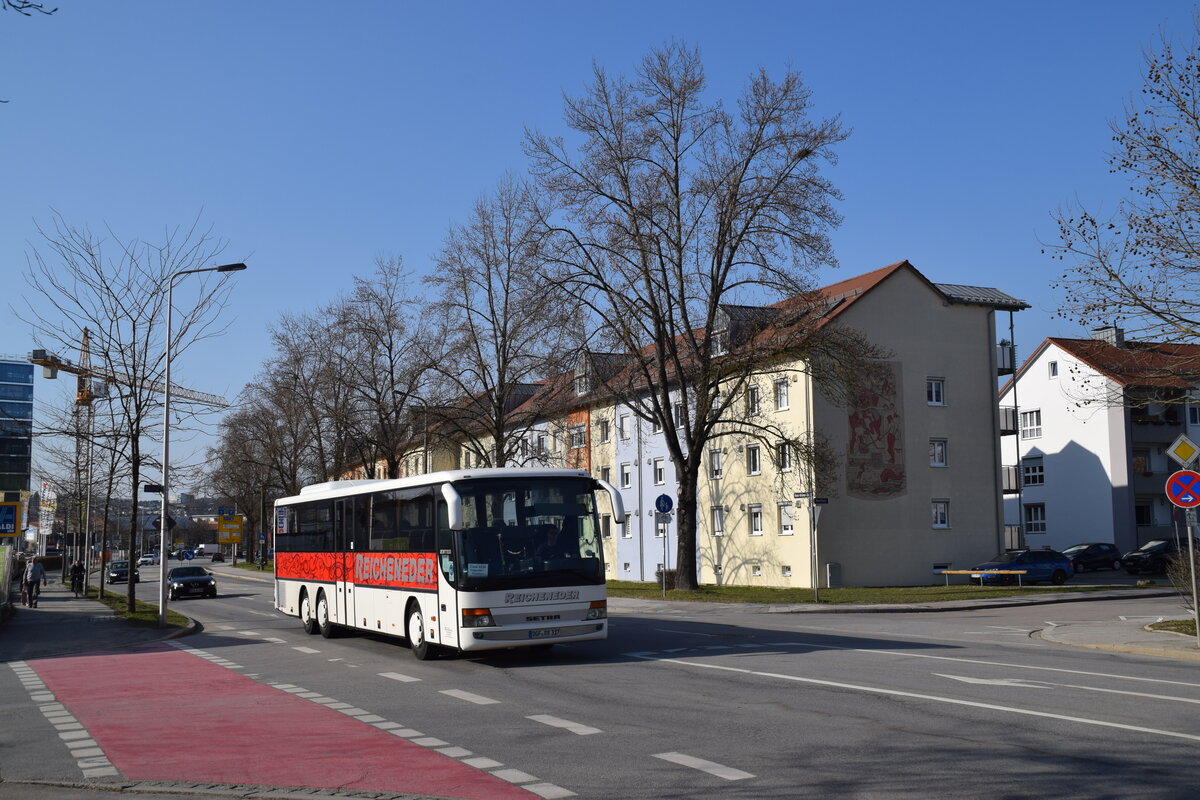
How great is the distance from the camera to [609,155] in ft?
120

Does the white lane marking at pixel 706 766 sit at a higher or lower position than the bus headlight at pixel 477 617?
Result: lower

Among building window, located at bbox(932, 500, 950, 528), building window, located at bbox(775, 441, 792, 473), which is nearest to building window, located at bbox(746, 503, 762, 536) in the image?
building window, located at bbox(775, 441, 792, 473)

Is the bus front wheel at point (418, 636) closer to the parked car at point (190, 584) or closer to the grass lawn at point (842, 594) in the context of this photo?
the grass lawn at point (842, 594)

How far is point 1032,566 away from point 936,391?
801 cm

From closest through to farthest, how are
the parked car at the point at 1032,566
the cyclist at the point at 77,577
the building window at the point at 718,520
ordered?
the parked car at the point at 1032,566 → the cyclist at the point at 77,577 → the building window at the point at 718,520

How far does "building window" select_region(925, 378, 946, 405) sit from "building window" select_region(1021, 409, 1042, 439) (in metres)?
23.6

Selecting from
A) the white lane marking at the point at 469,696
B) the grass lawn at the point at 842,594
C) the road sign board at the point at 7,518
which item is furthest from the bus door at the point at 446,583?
the road sign board at the point at 7,518

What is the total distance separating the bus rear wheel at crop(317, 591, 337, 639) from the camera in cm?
2309

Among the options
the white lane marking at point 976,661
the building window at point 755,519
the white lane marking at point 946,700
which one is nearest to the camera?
the white lane marking at point 946,700

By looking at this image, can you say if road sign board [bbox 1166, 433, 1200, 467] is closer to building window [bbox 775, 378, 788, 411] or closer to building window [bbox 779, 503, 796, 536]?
building window [bbox 779, 503, 796, 536]

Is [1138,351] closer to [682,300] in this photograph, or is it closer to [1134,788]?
[1134,788]

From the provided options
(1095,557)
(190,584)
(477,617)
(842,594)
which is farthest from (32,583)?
(1095,557)

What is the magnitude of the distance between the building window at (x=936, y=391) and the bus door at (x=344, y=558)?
102ft

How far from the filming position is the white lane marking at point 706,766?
26.2 ft
